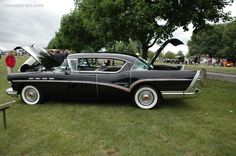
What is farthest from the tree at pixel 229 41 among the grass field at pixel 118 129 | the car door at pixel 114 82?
the car door at pixel 114 82

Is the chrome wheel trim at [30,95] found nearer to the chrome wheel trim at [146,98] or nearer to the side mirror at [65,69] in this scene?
the side mirror at [65,69]

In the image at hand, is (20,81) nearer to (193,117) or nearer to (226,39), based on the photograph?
(193,117)

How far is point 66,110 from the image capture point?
Result: 6758 mm

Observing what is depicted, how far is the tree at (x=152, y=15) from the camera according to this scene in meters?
12.7

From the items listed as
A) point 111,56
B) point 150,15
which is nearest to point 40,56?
point 111,56

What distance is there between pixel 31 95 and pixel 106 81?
2167 millimetres

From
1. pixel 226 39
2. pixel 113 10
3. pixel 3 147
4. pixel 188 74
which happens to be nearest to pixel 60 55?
pixel 113 10

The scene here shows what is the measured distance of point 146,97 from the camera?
694 cm

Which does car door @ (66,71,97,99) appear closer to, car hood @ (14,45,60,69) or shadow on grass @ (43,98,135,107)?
shadow on grass @ (43,98,135,107)

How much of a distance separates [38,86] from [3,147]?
3.12 m

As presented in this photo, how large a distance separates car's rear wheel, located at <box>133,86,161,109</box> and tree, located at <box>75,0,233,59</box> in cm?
634

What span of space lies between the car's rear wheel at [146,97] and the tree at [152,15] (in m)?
6.34

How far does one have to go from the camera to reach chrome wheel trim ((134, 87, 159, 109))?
6902 mm

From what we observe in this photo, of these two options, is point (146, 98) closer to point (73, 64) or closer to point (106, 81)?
point (106, 81)
